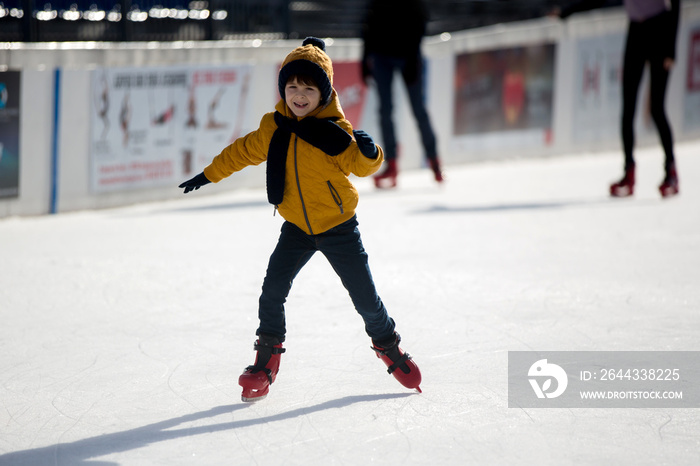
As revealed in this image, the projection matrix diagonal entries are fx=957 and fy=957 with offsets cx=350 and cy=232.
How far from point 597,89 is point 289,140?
8437mm

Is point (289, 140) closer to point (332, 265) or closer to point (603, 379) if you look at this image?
point (332, 265)

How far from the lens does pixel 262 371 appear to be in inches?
121

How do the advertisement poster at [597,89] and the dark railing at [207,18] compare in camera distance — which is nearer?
the dark railing at [207,18]

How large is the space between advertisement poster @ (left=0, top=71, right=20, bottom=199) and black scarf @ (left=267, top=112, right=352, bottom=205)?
3881 millimetres

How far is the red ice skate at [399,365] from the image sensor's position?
3123 millimetres

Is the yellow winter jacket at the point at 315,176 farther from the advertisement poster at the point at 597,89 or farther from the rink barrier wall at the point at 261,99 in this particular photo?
the advertisement poster at the point at 597,89

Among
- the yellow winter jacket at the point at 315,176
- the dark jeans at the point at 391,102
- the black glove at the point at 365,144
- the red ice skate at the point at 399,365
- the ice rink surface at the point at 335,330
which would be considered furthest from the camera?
the dark jeans at the point at 391,102

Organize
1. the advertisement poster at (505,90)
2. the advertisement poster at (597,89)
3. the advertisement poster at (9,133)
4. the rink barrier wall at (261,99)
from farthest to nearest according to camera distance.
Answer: the advertisement poster at (597,89)
the advertisement poster at (505,90)
the rink barrier wall at (261,99)
the advertisement poster at (9,133)

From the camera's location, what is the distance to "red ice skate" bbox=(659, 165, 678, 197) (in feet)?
23.5

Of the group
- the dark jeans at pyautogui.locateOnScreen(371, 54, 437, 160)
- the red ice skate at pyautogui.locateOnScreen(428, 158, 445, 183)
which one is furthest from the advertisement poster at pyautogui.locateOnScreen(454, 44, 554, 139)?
the dark jeans at pyautogui.locateOnScreen(371, 54, 437, 160)

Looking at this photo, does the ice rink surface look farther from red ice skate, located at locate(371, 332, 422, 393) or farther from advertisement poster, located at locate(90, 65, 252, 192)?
advertisement poster, located at locate(90, 65, 252, 192)

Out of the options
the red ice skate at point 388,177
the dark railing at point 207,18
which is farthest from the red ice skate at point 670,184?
the dark railing at point 207,18

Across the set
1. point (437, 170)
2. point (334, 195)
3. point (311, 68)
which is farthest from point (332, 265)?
point (437, 170)

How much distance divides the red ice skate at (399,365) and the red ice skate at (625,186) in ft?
15.1
